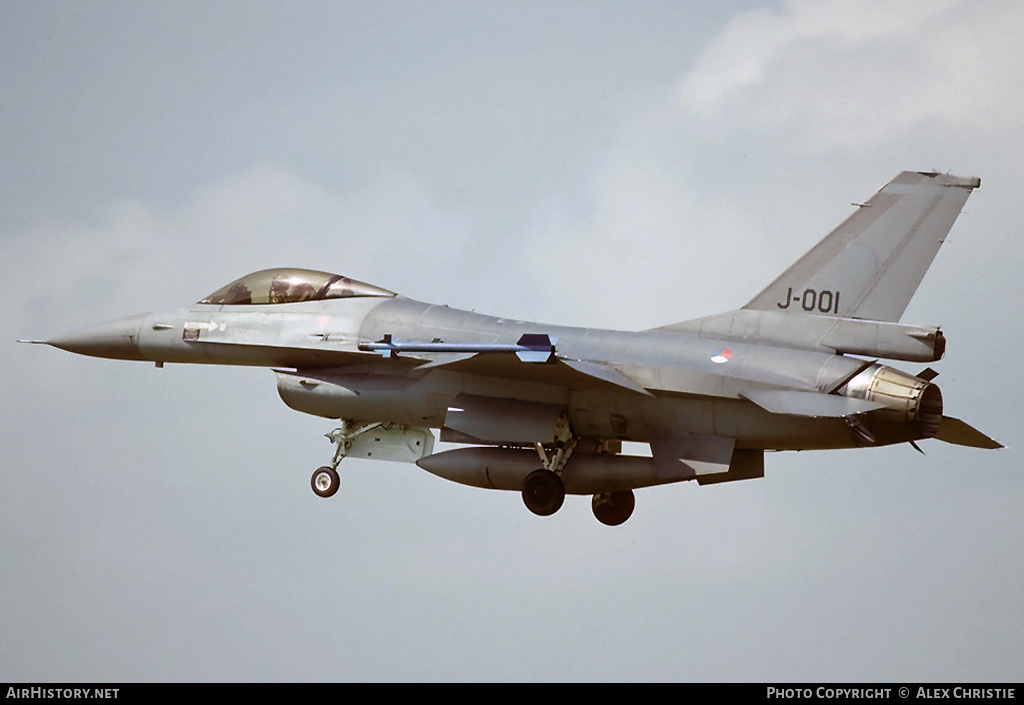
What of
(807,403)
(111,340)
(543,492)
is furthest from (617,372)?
(111,340)

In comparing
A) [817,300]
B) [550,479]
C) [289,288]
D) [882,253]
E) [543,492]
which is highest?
[289,288]

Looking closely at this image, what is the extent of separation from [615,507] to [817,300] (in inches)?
168

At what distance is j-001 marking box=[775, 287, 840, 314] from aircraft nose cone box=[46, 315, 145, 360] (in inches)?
348

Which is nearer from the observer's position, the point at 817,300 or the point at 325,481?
the point at 817,300

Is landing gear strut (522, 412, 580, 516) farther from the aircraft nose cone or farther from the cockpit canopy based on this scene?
the aircraft nose cone

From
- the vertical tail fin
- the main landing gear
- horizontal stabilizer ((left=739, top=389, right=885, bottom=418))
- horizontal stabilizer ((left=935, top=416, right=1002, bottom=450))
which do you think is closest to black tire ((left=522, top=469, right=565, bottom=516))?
the main landing gear

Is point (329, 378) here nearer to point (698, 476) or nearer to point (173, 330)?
point (173, 330)

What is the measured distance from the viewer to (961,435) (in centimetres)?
1983

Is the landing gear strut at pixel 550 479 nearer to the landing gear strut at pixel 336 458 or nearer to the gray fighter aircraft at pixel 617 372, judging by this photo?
the gray fighter aircraft at pixel 617 372

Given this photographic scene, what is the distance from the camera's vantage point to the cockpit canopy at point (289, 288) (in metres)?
22.0

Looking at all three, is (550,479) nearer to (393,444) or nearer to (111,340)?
(393,444)

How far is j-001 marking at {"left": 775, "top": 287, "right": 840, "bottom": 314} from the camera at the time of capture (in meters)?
19.8

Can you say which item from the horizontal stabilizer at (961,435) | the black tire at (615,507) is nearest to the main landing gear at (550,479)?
the black tire at (615,507)

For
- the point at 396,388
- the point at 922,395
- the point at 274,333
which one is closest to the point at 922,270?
the point at 922,395
